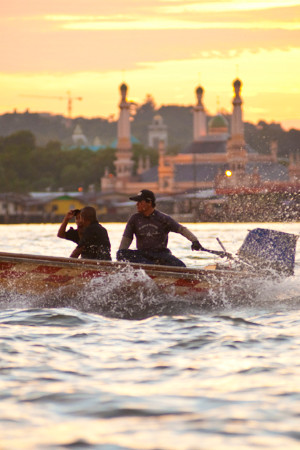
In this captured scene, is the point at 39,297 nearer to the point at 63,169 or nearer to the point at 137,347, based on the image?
the point at 137,347

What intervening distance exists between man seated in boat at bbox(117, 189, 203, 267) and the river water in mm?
938

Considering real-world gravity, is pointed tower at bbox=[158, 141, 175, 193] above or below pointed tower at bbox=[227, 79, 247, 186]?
below

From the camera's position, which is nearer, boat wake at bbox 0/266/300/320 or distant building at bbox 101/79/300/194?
boat wake at bbox 0/266/300/320

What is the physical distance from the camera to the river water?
5.87 m

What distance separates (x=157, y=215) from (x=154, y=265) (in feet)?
2.57

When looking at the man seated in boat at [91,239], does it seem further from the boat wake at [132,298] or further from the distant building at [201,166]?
the distant building at [201,166]

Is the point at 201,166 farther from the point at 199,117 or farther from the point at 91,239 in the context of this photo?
the point at 91,239

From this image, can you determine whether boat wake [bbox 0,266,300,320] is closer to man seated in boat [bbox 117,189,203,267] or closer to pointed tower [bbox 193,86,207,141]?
man seated in boat [bbox 117,189,203,267]

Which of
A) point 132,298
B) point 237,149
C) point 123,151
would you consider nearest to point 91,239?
point 132,298

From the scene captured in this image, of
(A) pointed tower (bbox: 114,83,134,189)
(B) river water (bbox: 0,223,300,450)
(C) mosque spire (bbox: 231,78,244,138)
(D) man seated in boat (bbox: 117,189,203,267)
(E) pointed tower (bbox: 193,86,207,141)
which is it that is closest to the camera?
(B) river water (bbox: 0,223,300,450)

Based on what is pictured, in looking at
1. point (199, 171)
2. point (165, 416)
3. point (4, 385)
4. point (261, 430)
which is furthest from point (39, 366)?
point (199, 171)

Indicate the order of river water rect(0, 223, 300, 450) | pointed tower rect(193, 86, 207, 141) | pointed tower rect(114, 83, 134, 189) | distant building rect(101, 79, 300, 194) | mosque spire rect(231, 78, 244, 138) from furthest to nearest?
pointed tower rect(193, 86, 207, 141)
mosque spire rect(231, 78, 244, 138)
pointed tower rect(114, 83, 134, 189)
distant building rect(101, 79, 300, 194)
river water rect(0, 223, 300, 450)

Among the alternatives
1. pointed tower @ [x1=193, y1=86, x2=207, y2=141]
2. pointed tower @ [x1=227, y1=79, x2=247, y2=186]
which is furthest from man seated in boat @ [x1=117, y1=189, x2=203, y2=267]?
pointed tower @ [x1=193, y1=86, x2=207, y2=141]

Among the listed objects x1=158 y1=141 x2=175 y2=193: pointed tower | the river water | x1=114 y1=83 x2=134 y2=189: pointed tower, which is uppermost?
x1=114 y1=83 x2=134 y2=189: pointed tower
